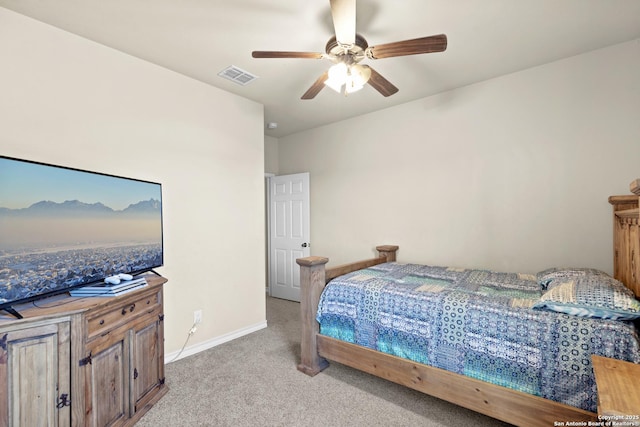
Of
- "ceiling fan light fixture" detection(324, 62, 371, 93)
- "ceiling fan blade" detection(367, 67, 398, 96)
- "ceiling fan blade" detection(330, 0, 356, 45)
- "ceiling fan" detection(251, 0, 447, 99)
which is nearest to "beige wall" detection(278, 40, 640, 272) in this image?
"ceiling fan blade" detection(367, 67, 398, 96)

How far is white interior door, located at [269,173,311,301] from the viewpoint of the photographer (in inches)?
178

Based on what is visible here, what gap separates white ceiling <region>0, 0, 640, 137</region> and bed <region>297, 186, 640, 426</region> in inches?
53.5

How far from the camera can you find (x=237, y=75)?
9.26ft

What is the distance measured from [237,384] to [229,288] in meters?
1.10

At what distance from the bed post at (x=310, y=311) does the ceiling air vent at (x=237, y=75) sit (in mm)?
1846

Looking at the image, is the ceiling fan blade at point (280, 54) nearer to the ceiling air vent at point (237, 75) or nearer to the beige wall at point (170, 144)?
the ceiling air vent at point (237, 75)

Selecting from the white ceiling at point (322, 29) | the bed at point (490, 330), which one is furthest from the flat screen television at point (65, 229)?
the bed at point (490, 330)

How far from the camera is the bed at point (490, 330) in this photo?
1468 millimetres

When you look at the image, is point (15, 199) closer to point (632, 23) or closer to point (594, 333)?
point (594, 333)

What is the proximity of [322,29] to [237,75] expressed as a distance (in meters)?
1.08

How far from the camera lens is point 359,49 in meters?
1.96

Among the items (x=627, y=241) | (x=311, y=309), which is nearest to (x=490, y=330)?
(x=627, y=241)

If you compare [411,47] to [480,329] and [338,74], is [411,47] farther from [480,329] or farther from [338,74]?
[480,329]

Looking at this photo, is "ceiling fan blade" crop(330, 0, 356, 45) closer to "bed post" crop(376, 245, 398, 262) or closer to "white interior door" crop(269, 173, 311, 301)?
"bed post" crop(376, 245, 398, 262)
